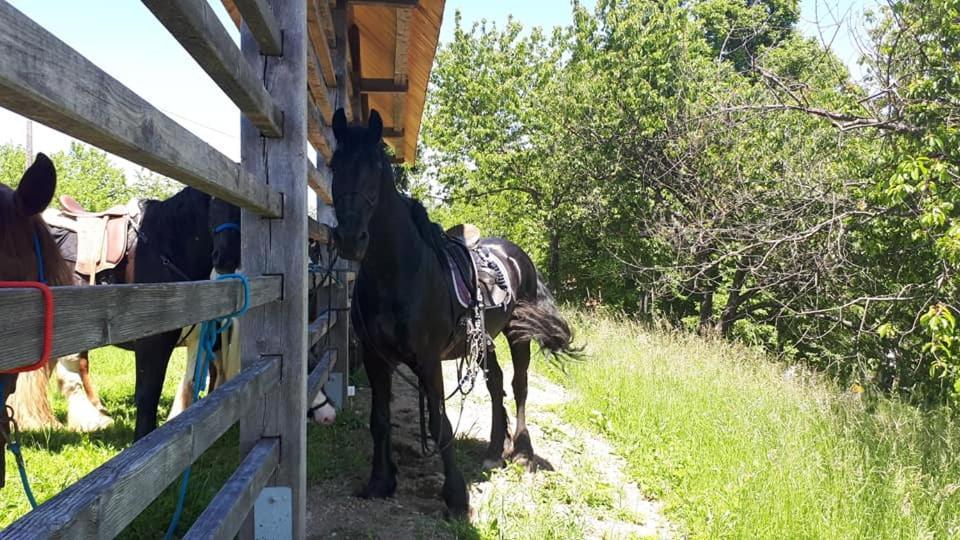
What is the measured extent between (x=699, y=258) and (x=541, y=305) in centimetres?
1015

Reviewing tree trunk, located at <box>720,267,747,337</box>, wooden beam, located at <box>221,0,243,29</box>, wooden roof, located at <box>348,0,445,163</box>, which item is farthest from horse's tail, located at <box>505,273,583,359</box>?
tree trunk, located at <box>720,267,747,337</box>

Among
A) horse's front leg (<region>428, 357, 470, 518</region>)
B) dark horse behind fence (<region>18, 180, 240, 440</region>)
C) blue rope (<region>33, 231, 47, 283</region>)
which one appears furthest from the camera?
horse's front leg (<region>428, 357, 470, 518</region>)

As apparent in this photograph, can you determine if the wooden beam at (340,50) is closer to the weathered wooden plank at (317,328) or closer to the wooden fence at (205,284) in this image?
the wooden fence at (205,284)

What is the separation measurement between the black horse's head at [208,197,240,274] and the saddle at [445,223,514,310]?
4.75 feet

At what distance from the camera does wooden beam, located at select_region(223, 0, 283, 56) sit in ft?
6.11

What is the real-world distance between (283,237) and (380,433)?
2190mm

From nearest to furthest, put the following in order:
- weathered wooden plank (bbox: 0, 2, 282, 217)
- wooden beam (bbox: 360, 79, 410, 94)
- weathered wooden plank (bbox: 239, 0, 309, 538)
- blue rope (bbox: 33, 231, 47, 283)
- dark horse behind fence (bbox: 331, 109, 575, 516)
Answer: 1. weathered wooden plank (bbox: 0, 2, 282, 217)
2. blue rope (bbox: 33, 231, 47, 283)
3. weathered wooden plank (bbox: 239, 0, 309, 538)
4. dark horse behind fence (bbox: 331, 109, 575, 516)
5. wooden beam (bbox: 360, 79, 410, 94)

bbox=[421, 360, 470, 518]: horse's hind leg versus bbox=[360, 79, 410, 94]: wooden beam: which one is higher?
bbox=[360, 79, 410, 94]: wooden beam

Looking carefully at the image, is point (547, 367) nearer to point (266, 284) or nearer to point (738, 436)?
point (738, 436)

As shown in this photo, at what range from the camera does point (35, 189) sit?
69.5 inches

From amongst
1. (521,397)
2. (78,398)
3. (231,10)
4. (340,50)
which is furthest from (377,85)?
(78,398)

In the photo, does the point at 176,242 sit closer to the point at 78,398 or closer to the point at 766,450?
the point at 78,398

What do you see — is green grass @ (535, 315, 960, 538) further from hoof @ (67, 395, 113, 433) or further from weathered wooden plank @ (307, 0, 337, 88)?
hoof @ (67, 395, 113, 433)

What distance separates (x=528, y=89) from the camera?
21844mm
